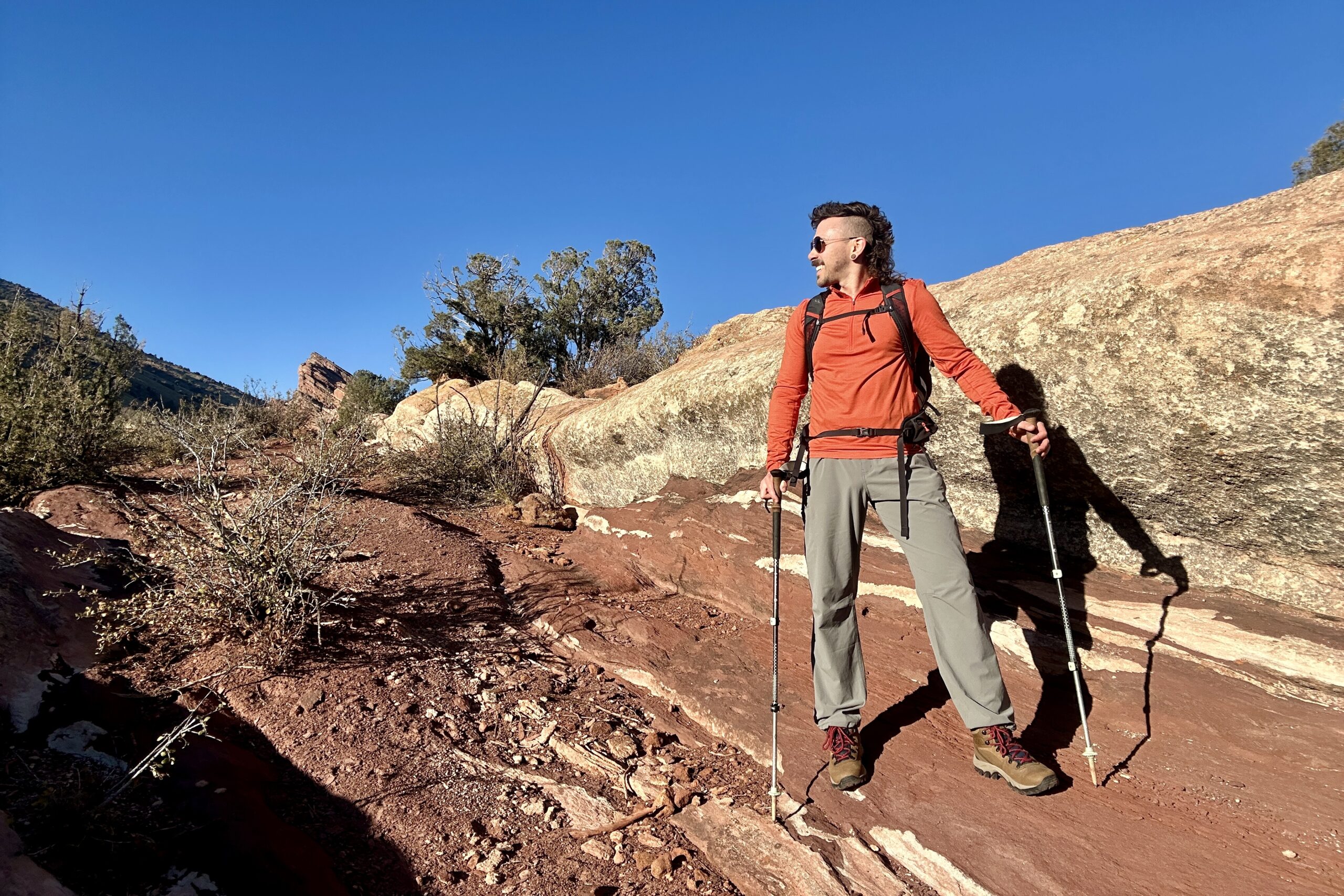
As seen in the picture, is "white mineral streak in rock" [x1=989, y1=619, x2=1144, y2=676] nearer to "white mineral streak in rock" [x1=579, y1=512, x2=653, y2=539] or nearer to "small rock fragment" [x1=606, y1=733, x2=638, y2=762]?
"small rock fragment" [x1=606, y1=733, x2=638, y2=762]

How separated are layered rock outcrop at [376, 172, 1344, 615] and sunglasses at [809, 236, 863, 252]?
144 cm

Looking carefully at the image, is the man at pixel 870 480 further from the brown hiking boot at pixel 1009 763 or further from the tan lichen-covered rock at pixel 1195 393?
the tan lichen-covered rock at pixel 1195 393

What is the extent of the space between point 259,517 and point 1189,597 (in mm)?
4993

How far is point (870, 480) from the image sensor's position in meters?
3.00

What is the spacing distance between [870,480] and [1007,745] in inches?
46.2

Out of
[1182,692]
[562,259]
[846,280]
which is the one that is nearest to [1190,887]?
[1182,692]

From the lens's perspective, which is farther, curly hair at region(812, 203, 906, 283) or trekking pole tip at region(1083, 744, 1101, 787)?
curly hair at region(812, 203, 906, 283)

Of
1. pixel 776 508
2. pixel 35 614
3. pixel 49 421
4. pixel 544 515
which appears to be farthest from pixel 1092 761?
pixel 49 421

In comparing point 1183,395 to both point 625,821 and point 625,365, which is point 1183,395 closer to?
point 625,821

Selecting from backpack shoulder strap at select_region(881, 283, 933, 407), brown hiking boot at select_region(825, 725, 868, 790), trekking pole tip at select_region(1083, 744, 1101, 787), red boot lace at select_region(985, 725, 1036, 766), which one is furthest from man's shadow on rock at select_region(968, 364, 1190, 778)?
backpack shoulder strap at select_region(881, 283, 933, 407)

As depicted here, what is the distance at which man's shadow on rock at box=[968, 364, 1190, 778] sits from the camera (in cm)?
333

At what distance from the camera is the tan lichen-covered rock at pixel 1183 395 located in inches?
120

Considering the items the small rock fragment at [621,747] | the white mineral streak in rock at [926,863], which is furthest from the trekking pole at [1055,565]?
the small rock fragment at [621,747]

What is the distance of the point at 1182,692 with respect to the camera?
3.09 metres
